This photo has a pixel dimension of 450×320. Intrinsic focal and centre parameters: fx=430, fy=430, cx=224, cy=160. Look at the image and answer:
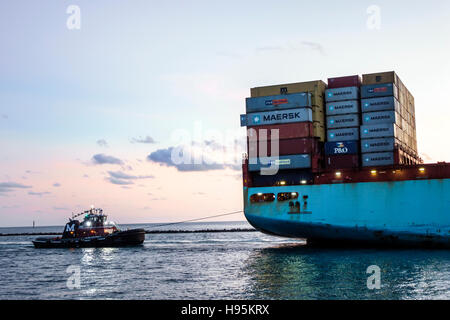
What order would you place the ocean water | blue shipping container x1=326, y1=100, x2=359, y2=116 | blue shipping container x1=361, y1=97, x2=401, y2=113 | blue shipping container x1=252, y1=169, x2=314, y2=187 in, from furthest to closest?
blue shipping container x1=326, y1=100, x2=359, y2=116
blue shipping container x1=361, y1=97, x2=401, y2=113
blue shipping container x1=252, y1=169, x2=314, y2=187
the ocean water

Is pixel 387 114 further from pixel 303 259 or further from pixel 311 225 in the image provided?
pixel 303 259

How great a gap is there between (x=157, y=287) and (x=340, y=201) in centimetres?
1761

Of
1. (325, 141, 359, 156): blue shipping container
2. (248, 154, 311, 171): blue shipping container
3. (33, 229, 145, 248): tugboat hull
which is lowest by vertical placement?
(33, 229, 145, 248): tugboat hull

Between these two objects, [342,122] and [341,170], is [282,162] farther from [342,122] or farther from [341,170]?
[342,122]

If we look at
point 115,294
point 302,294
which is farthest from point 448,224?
point 115,294

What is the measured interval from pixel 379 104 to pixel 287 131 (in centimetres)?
834

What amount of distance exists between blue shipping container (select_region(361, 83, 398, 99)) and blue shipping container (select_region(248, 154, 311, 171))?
26.2 feet

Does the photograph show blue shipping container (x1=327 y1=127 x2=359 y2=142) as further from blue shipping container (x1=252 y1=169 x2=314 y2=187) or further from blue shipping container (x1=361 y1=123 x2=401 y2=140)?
blue shipping container (x1=252 y1=169 x2=314 y2=187)

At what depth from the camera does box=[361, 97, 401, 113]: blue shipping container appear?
37341 mm

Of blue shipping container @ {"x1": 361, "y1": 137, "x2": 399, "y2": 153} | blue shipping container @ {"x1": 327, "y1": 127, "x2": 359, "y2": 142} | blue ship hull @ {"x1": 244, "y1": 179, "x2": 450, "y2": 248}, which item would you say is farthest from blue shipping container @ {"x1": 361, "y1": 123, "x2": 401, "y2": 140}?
blue ship hull @ {"x1": 244, "y1": 179, "x2": 450, "y2": 248}

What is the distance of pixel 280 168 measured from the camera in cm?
3731

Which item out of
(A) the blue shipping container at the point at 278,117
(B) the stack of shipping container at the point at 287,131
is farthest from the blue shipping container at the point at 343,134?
(A) the blue shipping container at the point at 278,117

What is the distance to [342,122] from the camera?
38.5 metres

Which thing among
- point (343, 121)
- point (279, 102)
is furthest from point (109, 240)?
point (343, 121)
